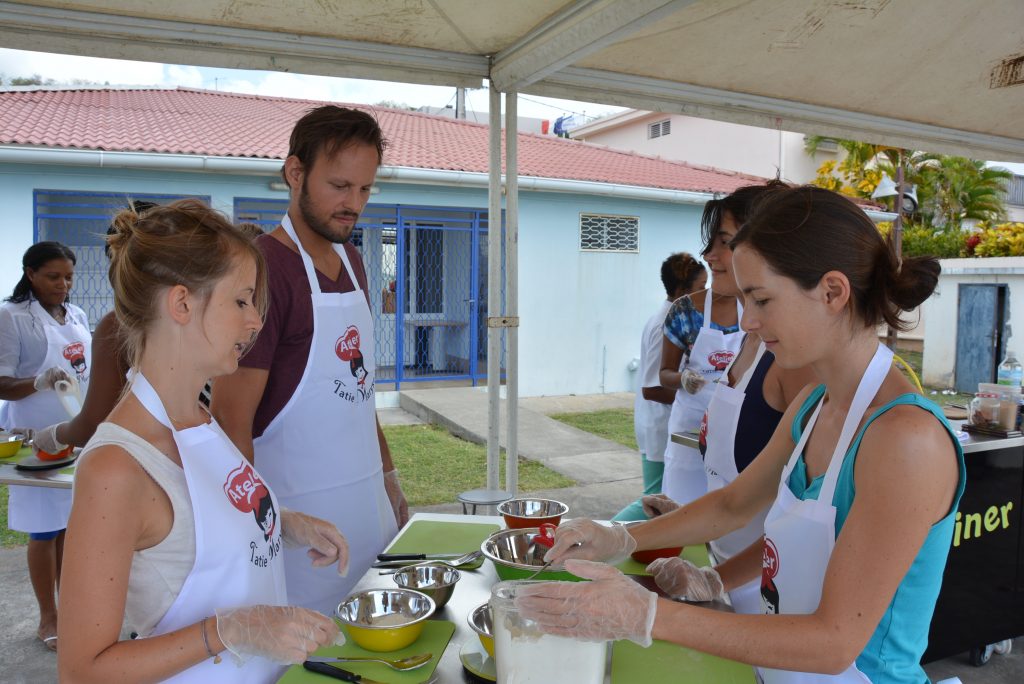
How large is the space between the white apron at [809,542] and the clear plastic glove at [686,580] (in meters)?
0.18

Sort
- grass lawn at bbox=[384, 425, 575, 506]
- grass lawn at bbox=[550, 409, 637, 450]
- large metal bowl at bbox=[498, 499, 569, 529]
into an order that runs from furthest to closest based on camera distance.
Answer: grass lawn at bbox=[550, 409, 637, 450]
grass lawn at bbox=[384, 425, 575, 506]
large metal bowl at bbox=[498, 499, 569, 529]

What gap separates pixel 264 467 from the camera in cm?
198

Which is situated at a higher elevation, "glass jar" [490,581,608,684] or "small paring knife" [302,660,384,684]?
"glass jar" [490,581,608,684]

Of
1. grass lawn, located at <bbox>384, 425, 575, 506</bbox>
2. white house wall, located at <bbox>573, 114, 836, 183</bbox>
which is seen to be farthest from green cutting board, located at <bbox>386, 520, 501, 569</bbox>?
white house wall, located at <bbox>573, 114, 836, 183</bbox>

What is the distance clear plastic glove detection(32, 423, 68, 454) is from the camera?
2.89m

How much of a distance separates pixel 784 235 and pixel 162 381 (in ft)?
3.86

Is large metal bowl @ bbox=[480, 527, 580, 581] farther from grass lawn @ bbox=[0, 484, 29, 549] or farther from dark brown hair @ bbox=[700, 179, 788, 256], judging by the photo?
grass lawn @ bbox=[0, 484, 29, 549]

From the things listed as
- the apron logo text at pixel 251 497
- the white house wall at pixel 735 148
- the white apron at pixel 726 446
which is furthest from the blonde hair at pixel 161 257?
the white house wall at pixel 735 148

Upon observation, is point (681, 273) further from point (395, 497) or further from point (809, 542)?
point (809, 542)

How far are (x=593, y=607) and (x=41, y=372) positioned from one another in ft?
12.1

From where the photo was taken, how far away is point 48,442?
9.52 feet

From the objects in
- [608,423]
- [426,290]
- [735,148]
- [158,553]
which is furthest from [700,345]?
[735,148]

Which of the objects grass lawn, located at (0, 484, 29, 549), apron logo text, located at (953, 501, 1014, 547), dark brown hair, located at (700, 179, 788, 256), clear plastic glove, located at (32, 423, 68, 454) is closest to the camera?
dark brown hair, located at (700, 179, 788, 256)

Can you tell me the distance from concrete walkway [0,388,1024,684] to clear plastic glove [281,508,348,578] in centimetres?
238
